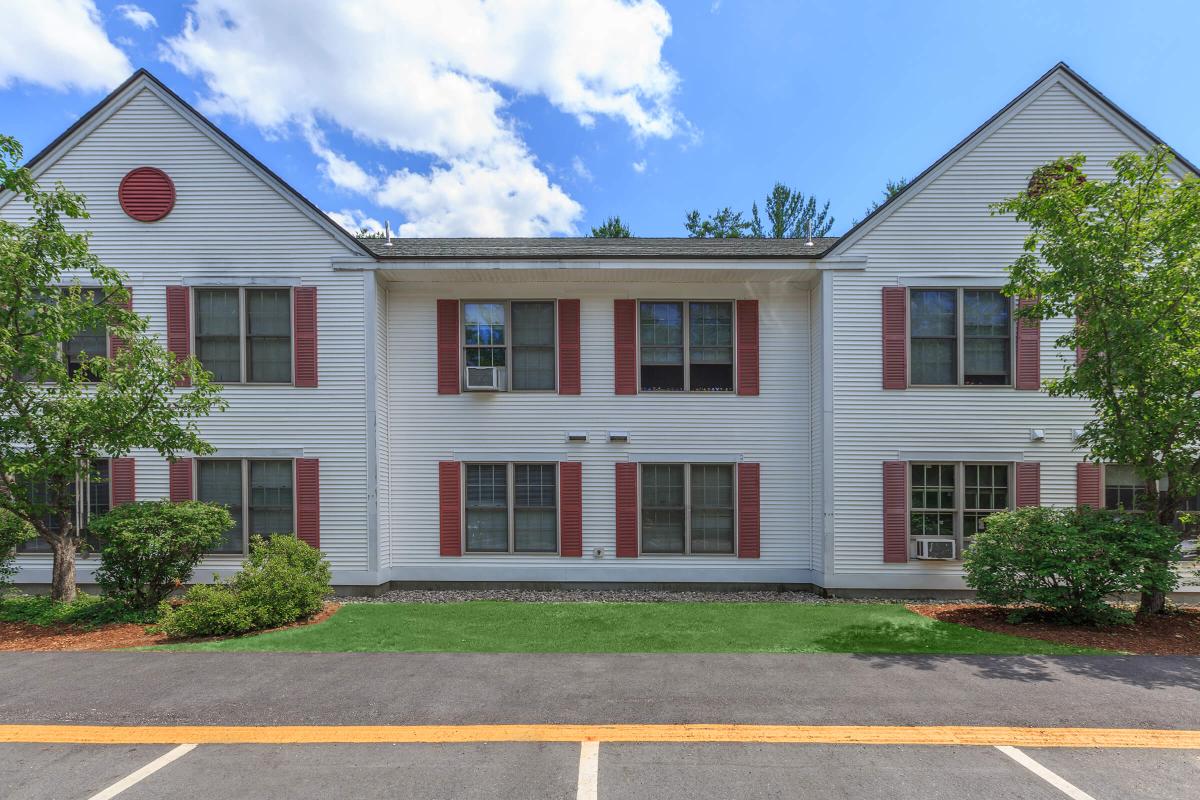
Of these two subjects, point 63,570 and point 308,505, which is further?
point 308,505

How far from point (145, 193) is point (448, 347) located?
20.3ft

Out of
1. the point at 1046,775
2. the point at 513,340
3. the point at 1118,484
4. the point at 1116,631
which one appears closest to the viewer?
the point at 1046,775

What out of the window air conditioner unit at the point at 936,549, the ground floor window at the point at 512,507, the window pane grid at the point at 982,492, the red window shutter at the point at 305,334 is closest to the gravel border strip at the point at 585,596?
the ground floor window at the point at 512,507

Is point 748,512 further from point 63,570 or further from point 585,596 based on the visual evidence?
point 63,570

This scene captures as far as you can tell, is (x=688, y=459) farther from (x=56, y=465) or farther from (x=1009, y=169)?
(x=56, y=465)

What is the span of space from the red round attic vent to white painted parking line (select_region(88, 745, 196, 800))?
31.9 ft

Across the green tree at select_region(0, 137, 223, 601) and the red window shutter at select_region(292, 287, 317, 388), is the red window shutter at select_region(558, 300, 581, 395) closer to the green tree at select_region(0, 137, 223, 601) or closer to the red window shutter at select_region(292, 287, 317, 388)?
the red window shutter at select_region(292, 287, 317, 388)

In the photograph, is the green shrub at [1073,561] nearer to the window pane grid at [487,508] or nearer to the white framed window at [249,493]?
the window pane grid at [487,508]

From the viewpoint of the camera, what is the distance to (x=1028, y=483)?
32.7ft

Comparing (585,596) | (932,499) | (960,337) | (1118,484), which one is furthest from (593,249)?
(1118,484)

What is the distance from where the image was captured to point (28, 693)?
5.81 metres

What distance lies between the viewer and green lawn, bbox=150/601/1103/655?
7.05 meters

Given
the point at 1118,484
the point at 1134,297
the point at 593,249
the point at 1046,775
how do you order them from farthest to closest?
1. the point at 593,249
2. the point at 1118,484
3. the point at 1134,297
4. the point at 1046,775

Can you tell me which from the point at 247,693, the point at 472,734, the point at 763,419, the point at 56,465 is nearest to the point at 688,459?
the point at 763,419
